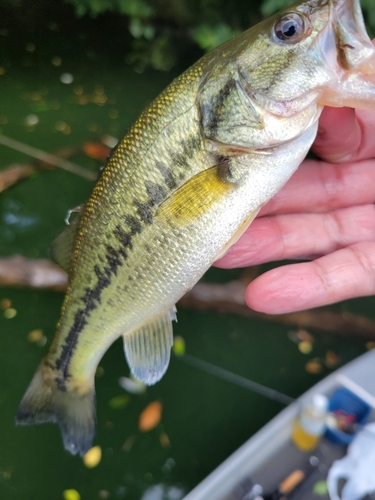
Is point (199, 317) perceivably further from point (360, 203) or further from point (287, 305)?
point (360, 203)

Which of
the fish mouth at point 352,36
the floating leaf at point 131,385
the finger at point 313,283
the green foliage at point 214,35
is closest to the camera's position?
the fish mouth at point 352,36

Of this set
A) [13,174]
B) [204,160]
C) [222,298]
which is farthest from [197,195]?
[13,174]

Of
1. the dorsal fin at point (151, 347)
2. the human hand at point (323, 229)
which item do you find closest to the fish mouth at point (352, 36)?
the human hand at point (323, 229)

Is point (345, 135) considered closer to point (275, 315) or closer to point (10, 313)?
point (275, 315)

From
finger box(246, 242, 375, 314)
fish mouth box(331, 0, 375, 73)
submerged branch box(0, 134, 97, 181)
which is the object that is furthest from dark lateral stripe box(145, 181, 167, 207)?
submerged branch box(0, 134, 97, 181)

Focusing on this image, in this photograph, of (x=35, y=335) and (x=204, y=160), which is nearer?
(x=204, y=160)

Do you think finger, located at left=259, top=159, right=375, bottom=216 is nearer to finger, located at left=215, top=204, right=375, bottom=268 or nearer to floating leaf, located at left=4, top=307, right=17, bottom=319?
finger, located at left=215, top=204, right=375, bottom=268

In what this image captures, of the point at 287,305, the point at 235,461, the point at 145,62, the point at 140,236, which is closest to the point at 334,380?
the point at 235,461

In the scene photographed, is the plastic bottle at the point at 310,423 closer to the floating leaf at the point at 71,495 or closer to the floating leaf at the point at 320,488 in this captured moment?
the floating leaf at the point at 320,488
